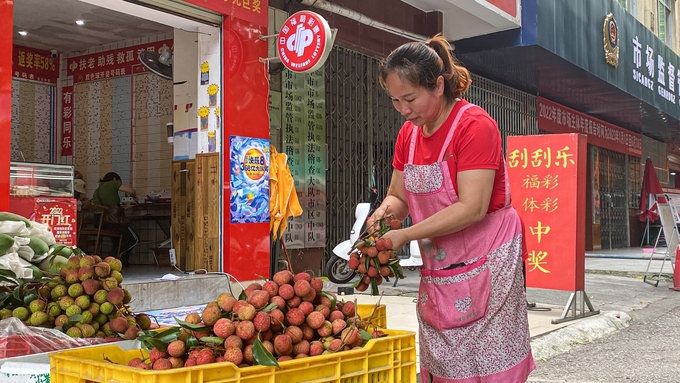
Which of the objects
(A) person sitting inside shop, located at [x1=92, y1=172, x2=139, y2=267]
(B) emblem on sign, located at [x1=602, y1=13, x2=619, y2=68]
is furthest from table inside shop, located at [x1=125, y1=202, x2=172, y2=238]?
(B) emblem on sign, located at [x1=602, y1=13, x2=619, y2=68]

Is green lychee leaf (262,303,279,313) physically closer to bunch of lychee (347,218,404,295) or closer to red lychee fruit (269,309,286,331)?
red lychee fruit (269,309,286,331)

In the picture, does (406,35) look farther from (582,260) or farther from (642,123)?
(642,123)

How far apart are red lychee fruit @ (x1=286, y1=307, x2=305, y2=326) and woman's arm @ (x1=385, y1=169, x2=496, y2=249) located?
15.7 inches

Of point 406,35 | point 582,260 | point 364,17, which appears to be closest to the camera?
point 582,260

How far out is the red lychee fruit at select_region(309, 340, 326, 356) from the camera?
6.40 ft

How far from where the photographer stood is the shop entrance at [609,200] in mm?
19594

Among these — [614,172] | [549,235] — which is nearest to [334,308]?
[549,235]

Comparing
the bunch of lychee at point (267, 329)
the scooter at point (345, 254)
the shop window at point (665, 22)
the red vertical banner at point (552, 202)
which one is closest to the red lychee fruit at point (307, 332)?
the bunch of lychee at point (267, 329)

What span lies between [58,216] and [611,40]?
12407mm

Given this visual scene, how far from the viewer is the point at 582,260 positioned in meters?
6.53

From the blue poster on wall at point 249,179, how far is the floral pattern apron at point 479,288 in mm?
5210

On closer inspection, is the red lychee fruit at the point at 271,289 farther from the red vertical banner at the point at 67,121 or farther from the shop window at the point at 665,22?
the shop window at the point at 665,22

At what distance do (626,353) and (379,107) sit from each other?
6.28 m

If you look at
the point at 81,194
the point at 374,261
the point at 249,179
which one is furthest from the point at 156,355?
the point at 81,194
